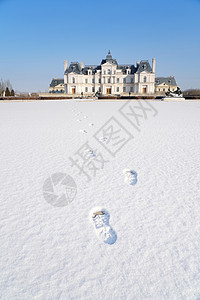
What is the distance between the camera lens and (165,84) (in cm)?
4891

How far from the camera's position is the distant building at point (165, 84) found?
4891cm

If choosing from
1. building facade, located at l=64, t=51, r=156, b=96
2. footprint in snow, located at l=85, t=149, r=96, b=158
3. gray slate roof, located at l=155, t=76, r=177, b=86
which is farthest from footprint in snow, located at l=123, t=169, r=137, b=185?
gray slate roof, located at l=155, t=76, r=177, b=86

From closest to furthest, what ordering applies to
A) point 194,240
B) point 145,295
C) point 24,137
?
point 145,295
point 194,240
point 24,137

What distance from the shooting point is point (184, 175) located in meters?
2.67

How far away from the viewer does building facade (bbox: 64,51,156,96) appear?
140ft

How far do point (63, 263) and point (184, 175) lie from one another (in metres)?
2.04

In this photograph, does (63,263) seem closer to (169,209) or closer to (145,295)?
(145,295)

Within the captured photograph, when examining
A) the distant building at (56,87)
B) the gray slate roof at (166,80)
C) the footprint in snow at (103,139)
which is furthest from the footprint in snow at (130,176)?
the gray slate roof at (166,80)

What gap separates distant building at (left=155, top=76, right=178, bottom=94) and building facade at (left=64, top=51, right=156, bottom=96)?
22.4ft

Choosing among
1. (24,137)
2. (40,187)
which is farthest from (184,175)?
(24,137)

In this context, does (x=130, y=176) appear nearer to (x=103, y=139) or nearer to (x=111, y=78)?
(x=103, y=139)

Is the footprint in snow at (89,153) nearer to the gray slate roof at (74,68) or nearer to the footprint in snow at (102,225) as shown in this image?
the footprint in snow at (102,225)
